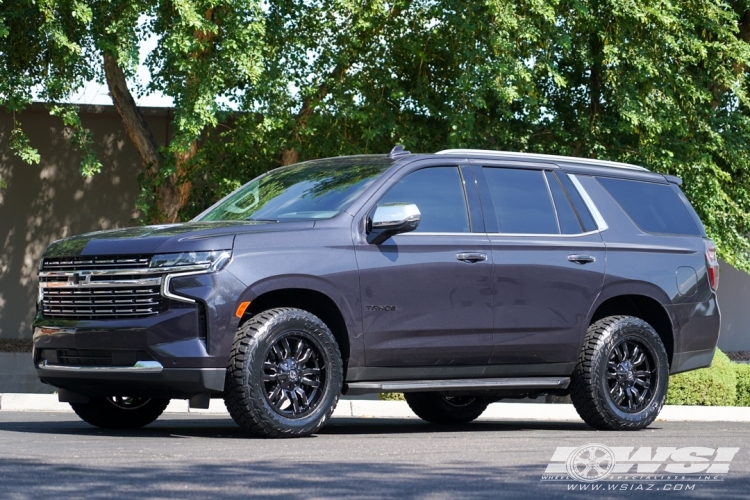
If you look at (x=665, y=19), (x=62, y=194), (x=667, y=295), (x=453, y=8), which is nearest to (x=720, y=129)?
(x=665, y=19)

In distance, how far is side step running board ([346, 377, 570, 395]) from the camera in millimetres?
8781

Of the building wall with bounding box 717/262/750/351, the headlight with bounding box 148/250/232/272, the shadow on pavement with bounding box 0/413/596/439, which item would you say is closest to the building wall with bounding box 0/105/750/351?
the shadow on pavement with bounding box 0/413/596/439

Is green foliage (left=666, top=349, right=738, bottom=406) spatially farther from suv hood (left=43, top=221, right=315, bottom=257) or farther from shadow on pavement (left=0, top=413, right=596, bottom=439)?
suv hood (left=43, top=221, right=315, bottom=257)

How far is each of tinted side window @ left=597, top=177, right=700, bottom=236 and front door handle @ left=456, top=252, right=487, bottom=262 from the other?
1674mm

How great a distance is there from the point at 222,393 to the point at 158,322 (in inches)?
24.9

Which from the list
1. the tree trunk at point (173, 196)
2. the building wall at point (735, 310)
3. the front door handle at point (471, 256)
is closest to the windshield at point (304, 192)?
the front door handle at point (471, 256)

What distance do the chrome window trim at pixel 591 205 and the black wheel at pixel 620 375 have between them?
73cm

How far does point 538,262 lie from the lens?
9.51 metres

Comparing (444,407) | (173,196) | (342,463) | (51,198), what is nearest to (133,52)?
(173,196)

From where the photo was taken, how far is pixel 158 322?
8031 millimetres

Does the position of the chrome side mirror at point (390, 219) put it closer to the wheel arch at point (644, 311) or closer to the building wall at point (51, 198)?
the wheel arch at point (644, 311)

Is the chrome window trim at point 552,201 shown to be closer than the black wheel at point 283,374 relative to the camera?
No

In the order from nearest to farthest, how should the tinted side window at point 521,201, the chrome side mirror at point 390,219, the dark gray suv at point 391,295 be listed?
the dark gray suv at point 391,295
the chrome side mirror at point 390,219
the tinted side window at point 521,201

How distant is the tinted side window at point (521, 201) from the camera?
9.60 metres
